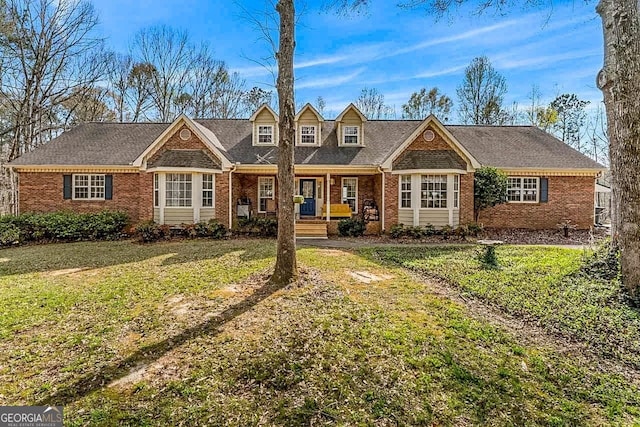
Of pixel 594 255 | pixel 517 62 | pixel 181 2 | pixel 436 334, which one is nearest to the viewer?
pixel 436 334

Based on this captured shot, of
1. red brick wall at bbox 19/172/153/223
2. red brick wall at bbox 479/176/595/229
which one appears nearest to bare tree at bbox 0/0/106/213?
red brick wall at bbox 19/172/153/223

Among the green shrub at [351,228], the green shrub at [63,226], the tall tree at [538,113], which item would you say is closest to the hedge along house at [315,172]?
the green shrub at [351,228]

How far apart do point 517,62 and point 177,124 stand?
54.9ft

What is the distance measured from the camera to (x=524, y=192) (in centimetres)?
1728

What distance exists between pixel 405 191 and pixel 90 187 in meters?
14.8

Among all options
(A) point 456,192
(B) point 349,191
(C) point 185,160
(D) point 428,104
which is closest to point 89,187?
(C) point 185,160

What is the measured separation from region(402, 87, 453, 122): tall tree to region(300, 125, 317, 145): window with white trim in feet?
61.6

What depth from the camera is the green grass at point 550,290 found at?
5148 mm

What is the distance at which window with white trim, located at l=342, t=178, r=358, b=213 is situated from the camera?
57.4ft

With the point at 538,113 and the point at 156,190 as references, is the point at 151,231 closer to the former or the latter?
the point at 156,190

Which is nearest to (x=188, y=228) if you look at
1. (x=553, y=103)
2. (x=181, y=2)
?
(x=181, y=2)

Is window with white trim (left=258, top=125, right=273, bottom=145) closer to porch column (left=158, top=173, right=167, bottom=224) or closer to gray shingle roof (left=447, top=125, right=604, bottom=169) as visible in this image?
porch column (left=158, top=173, right=167, bottom=224)

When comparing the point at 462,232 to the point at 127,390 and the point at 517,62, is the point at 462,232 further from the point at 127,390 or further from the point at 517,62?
the point at 127,390

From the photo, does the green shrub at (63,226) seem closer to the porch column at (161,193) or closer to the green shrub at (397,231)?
the porch column at (161,193)
